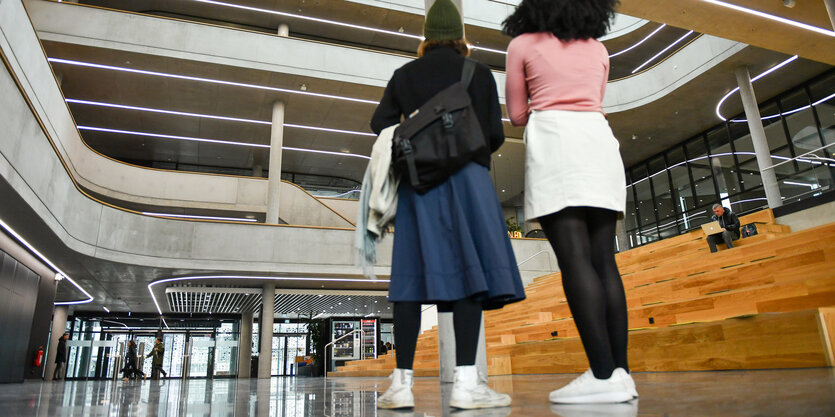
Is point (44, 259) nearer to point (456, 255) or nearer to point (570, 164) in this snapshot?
point (456, 255)

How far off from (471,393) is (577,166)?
2.83 ft

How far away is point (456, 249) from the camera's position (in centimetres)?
177

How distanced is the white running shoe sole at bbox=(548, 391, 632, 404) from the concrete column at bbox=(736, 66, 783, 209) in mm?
10943

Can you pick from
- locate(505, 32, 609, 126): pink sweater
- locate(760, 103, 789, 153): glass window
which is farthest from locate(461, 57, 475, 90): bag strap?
locate(760, 103, 789, 153): glass window

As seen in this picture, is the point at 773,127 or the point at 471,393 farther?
the point at 773,127

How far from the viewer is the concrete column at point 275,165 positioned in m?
13.6

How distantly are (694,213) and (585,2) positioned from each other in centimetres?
1504

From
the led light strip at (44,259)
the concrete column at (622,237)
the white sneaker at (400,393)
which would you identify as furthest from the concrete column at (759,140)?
the led light strip at (44,259)

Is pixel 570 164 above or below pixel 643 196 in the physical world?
below

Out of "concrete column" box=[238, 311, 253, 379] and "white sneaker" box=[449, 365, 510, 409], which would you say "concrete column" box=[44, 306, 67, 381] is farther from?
"white sneaker" box=[449, 365, 510, 409]

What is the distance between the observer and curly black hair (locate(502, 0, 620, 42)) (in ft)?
6.54

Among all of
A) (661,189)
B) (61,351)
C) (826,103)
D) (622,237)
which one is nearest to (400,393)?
(826,103)

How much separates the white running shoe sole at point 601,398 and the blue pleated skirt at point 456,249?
1.20ft

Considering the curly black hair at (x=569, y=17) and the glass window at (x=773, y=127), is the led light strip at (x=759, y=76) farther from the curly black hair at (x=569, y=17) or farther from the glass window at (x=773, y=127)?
the curly black hair at (x=569, y=17)
